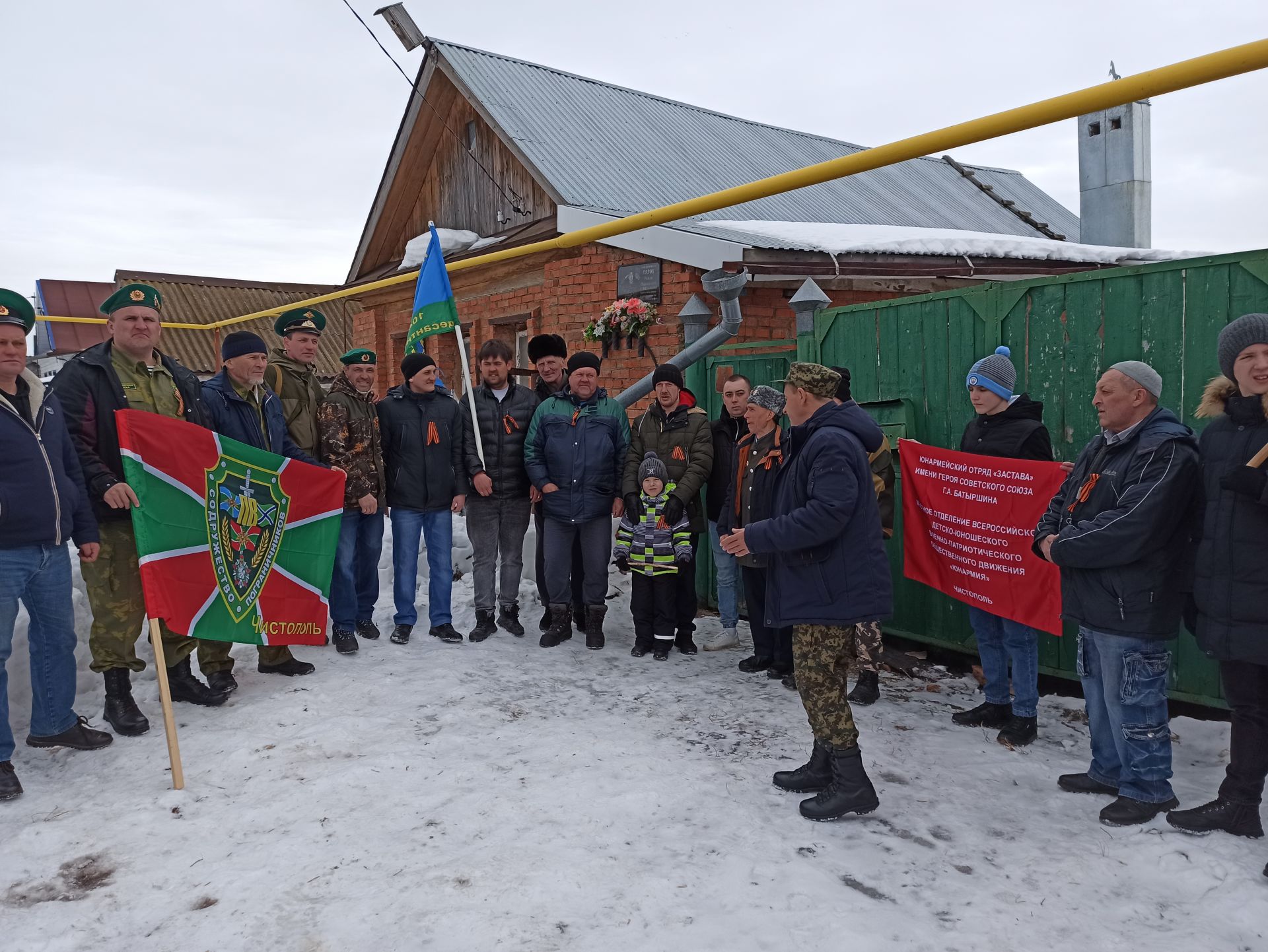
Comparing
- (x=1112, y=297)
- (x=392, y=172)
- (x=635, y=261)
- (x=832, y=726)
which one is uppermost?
(x=392, y=172)

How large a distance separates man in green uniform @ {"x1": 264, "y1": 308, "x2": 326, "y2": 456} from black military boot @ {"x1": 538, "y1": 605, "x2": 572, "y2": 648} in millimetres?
1837

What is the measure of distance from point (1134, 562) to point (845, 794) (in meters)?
1.34

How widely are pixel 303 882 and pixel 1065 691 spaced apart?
384 cm

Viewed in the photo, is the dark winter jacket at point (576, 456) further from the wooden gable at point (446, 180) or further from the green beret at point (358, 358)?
the wooden gable at point (446, 180)

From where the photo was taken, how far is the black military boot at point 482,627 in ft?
19.1

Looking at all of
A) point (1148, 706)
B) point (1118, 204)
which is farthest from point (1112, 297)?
point (1118, 204)

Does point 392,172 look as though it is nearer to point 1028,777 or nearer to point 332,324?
point 332,324

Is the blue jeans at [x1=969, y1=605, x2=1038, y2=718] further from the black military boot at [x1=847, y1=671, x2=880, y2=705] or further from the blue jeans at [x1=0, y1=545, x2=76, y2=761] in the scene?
the blue jeans at [x1=0, y1=545, x2=76, y2=761]

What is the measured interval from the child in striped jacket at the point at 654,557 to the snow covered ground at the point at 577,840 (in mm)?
890

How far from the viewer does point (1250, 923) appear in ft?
8.47

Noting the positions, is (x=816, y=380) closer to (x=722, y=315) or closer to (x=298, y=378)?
→ (x=298, y=378)

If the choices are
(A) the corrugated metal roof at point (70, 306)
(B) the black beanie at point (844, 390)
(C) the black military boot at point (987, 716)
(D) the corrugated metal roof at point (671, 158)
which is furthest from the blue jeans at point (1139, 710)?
(A) the corrugated metal roof at point (70, 306)

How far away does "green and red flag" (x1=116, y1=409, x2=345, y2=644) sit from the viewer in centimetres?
396

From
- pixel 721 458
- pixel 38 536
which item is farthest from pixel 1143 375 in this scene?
pixel 38 536
